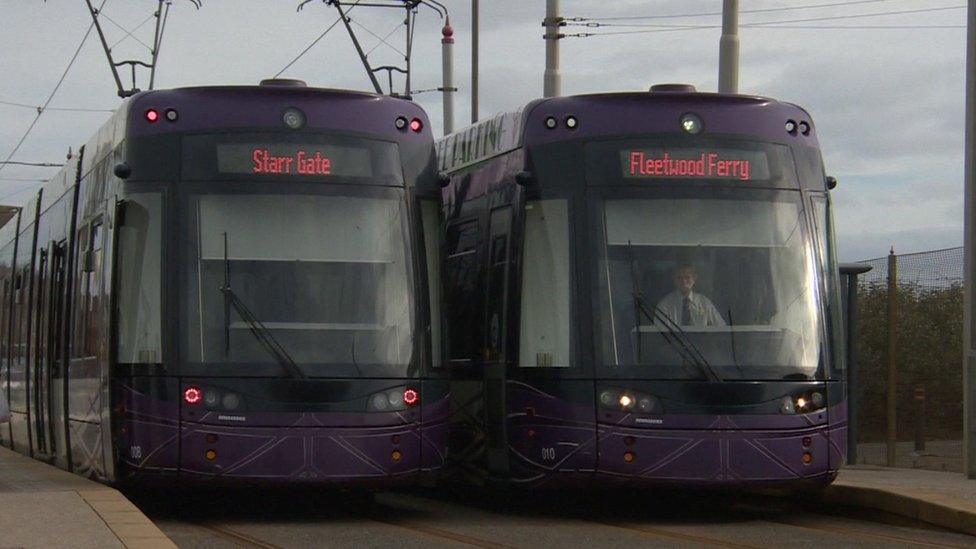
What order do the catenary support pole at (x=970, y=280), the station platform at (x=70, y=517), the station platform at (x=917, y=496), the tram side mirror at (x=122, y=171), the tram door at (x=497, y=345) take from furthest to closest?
the catenary support pole at (x=970, y=280) < the tram door at (x=497, y=345) < the tram side mirror at (x=122, y=171) < the station platform at (x=917, y=496) < the station platform at (x=70, y=517)

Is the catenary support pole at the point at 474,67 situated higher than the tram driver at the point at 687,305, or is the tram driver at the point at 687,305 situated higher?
the catenary support pole at the point at 474,67

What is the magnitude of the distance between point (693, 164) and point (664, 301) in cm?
107

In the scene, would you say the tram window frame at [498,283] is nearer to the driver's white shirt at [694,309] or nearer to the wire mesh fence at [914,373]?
the driver's white shirt at [694,309]

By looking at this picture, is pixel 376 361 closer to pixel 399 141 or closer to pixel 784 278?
pixel 399 141

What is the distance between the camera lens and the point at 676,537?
40.6ft

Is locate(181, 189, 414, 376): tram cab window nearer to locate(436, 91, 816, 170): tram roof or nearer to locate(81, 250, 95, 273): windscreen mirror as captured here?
locate(436, 91, 816, 170): tram roof

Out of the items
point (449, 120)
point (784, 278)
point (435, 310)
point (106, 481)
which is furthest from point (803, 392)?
point (449, 120)

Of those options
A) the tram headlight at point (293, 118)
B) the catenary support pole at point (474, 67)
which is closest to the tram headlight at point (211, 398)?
the tram headlight at point (293, 118)

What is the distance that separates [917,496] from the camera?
1359 cm

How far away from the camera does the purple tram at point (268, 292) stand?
12977 millimetres

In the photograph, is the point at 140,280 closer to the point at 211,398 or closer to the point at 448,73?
the point at 211,398

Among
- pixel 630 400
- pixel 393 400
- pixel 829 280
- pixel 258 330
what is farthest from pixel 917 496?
pixel 258 330

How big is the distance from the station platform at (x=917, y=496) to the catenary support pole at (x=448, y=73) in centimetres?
1652

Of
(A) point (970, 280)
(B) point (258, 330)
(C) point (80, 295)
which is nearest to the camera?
(B) point (258, 330)
